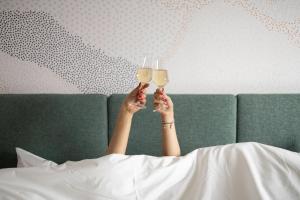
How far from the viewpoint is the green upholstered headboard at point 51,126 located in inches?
69.7

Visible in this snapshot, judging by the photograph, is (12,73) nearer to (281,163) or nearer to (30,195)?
(30,195)

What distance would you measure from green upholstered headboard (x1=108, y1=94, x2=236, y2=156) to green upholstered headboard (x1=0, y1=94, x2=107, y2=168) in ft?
0.44

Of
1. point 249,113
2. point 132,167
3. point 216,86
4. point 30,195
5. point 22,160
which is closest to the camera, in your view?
point 30,195

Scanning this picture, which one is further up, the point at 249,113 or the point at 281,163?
the point at 249,113

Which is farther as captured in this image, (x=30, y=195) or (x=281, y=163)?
(x=281, y=163)

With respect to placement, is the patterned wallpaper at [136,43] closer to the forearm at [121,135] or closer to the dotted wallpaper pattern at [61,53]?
the dotted wallpaper pattern at [61,53]

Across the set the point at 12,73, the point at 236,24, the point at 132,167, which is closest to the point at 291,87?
the point at 236,24

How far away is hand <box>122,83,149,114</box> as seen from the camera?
154 cm

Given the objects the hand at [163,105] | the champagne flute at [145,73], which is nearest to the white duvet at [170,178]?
the hand at [163,105]

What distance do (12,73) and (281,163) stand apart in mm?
1626

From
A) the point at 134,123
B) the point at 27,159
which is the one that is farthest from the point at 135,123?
the point at 27,159

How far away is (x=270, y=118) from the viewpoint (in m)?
1.87

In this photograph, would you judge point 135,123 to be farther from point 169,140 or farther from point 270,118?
point 270,118

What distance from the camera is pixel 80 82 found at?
6.35 ft
